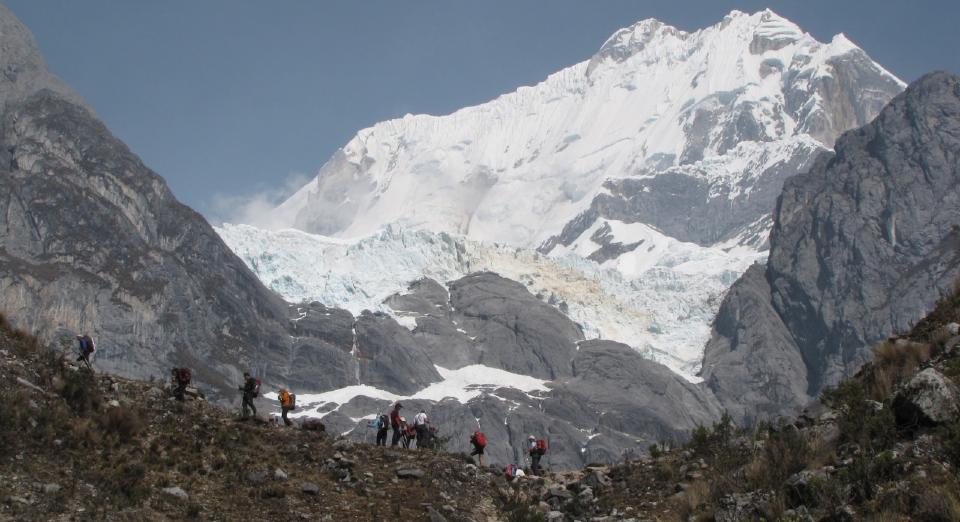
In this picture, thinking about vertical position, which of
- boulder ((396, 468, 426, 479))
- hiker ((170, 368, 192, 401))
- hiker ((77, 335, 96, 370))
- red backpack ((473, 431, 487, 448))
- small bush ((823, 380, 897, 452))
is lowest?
boulder ((396, 468, 426, 479))

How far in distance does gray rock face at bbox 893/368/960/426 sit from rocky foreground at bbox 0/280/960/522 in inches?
1.0

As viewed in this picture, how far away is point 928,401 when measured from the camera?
63.0 ft

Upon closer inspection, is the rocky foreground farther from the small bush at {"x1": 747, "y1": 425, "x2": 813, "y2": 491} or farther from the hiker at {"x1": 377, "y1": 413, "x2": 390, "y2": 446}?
the hiker at {"x1": 377, "y1": 413, "x2": 390, "y2": 446}

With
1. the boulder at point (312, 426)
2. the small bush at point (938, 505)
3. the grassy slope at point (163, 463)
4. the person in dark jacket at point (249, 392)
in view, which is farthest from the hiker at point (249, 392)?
the small bush at point (938, 505)

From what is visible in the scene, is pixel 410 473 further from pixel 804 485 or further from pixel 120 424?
pixel 804 485

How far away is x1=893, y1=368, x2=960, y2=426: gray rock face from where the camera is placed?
62.2ft

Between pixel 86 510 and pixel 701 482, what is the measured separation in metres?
12.7

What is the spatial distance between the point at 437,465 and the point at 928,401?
1406 cm

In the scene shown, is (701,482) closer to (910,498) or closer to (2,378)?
(910,498)

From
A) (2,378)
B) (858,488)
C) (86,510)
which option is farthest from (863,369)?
(2,378)

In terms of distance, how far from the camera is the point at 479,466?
105 ft

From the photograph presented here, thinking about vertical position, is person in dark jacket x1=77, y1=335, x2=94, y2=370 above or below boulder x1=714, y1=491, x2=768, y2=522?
above

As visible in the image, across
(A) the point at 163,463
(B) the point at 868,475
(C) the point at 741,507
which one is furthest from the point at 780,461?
(A) the point at 163,463

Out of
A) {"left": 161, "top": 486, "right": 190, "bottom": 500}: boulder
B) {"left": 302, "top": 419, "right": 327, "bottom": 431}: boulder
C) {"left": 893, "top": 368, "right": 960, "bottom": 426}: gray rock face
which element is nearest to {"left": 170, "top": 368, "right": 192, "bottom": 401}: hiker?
{"left": 302, "top": 419, "right": 327, "bottom": 431}: boulder
